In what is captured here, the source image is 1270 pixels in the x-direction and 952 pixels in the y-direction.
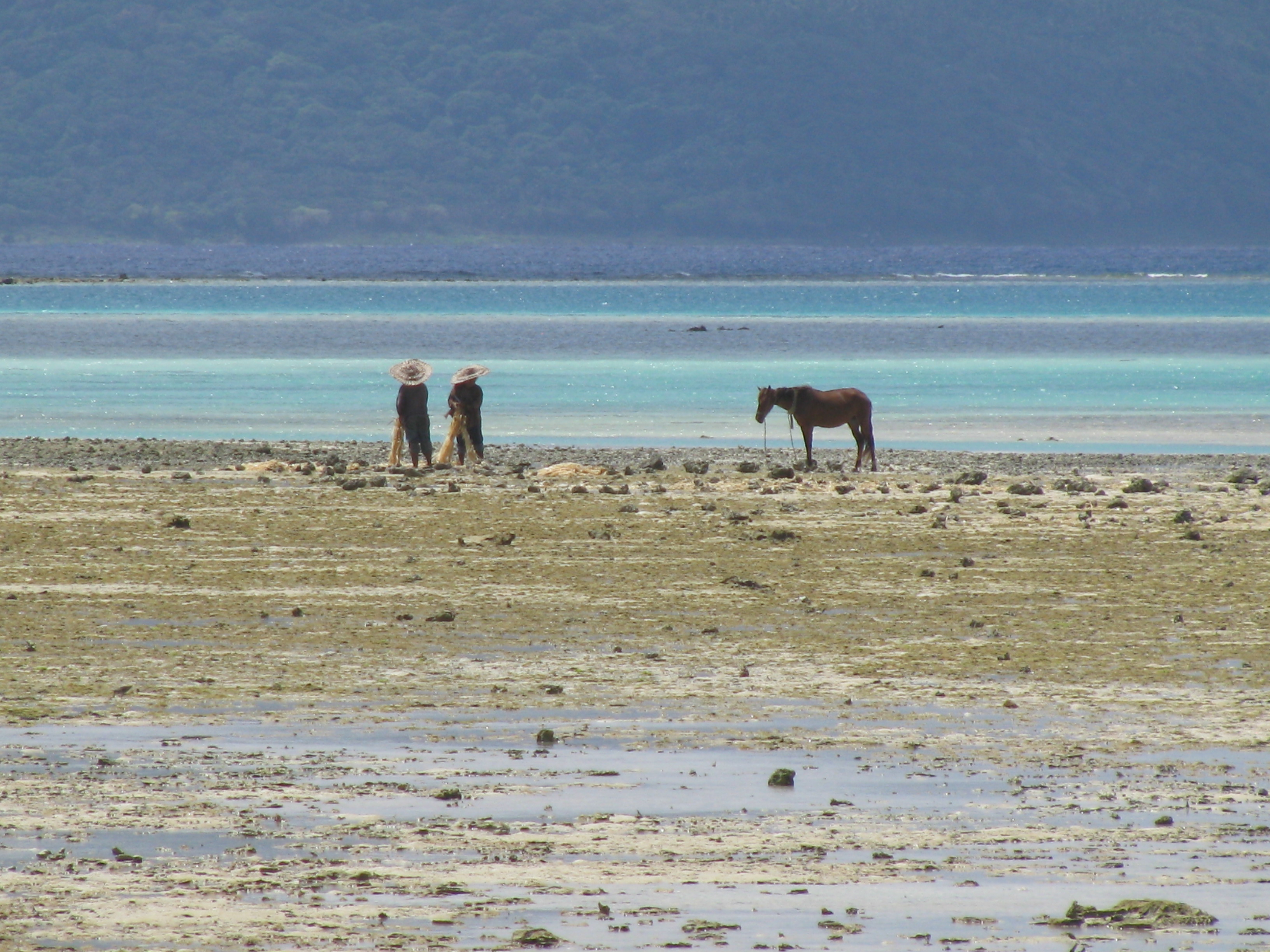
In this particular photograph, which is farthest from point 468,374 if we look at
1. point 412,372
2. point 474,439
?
point 474,439

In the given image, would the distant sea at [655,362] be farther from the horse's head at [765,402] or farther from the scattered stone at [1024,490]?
the scattered stone at [1024,490]

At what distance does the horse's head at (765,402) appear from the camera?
22.1 meters

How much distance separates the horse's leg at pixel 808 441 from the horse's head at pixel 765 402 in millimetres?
384

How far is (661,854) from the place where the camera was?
6785 millimetres

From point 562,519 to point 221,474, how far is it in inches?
211

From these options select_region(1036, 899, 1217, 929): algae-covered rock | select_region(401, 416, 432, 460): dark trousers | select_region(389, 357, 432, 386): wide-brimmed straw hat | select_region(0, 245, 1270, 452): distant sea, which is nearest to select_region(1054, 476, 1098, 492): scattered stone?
select_region(401, 416, 432, 460): dark trousers

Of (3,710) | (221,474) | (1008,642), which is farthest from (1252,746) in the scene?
(221,474)

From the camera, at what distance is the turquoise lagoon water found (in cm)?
2958

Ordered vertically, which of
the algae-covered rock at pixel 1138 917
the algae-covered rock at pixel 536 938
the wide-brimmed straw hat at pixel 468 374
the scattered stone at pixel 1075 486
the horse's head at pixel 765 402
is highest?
the wide-brimmed straw hat at pixel 468 374

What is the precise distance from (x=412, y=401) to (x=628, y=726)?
40.3ft

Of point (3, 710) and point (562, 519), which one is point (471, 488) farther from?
point (3, 710)

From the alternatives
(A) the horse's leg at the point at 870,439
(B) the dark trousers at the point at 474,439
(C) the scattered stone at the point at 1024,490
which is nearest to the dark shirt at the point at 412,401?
(B) the dark trousers at the point at 474,439

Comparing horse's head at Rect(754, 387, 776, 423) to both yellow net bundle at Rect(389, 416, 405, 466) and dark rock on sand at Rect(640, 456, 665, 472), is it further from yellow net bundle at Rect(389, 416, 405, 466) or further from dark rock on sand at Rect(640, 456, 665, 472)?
yellow net bundle at Rect(389, 416, 405, 466)

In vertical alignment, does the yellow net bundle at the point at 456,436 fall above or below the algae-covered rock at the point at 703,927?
above
